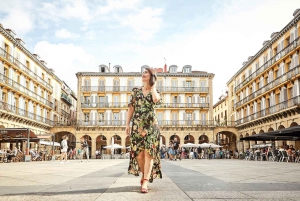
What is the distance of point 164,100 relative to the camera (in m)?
52.7

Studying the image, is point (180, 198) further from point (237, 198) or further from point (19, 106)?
point (19, 106)

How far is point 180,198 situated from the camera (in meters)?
4.03

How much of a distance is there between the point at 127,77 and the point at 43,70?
517 inches

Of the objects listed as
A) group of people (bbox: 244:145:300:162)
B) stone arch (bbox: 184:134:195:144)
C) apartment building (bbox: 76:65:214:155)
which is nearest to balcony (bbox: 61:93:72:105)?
apartment building (bbox: 76:65:214:155)

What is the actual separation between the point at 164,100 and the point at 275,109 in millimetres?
21475

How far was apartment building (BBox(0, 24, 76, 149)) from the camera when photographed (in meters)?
32.6

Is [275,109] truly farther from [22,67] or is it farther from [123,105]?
[22,67]

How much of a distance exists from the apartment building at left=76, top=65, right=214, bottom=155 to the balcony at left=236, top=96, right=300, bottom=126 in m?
8.90

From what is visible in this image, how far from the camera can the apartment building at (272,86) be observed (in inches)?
1172

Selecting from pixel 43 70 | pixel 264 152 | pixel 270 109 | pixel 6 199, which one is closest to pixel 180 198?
pixel 6 199

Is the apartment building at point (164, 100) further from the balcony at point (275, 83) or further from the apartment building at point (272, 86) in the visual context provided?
the balcony at point (275, 83)

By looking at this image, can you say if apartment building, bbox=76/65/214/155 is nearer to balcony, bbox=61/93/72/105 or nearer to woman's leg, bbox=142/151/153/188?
balcony, bbox=61/93/72/105

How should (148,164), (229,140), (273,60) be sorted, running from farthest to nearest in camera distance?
(229,140)
(273,60)
(148,164)

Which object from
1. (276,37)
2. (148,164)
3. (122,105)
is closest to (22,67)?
(122,105)
